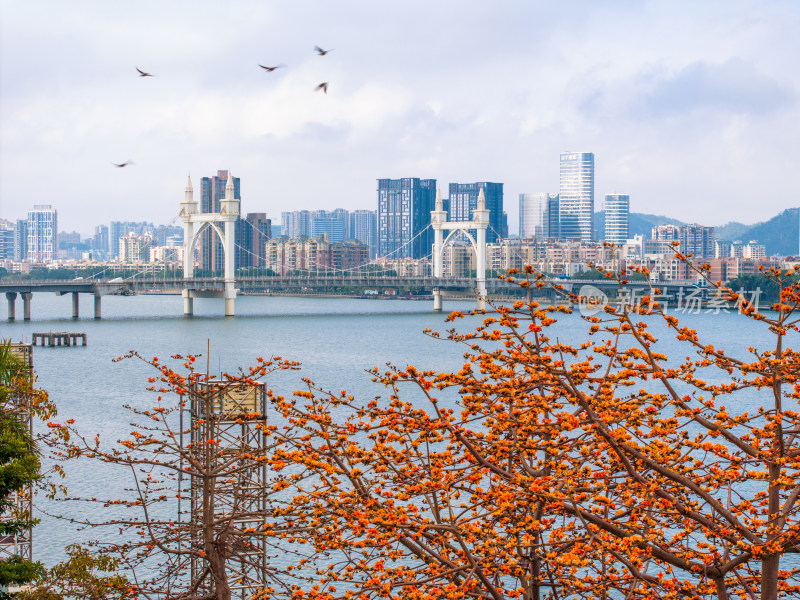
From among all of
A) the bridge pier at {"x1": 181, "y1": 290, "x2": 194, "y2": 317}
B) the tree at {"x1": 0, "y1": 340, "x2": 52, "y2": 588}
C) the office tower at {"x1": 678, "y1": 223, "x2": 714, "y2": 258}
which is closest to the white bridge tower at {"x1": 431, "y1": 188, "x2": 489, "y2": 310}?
the bridge pier at {"x1": 181, "y1": 290, "x2": 194, "y2": 317}

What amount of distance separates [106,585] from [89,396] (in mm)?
24290

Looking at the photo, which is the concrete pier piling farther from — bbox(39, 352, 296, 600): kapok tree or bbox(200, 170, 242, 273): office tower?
bbox(200, 170, 242, 273): office tower

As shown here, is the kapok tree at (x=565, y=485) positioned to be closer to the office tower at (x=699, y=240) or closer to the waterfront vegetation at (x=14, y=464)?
the waterfront vegetation at (x=14, y=464)

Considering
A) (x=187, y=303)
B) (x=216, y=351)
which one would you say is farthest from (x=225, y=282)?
(x=216, y=351)

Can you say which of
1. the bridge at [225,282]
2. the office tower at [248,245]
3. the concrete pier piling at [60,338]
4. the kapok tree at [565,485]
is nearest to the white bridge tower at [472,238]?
the bridge at [225,282]

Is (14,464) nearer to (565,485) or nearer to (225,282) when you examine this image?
(565,485)

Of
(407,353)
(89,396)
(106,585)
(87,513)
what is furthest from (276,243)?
(106,585)

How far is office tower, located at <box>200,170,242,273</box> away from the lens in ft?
541

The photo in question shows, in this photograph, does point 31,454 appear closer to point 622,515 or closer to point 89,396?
point 622,515

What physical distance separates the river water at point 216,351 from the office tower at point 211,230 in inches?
3614

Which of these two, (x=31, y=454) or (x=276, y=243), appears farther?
(x=276, y=243)

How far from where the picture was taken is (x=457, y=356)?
45.6m

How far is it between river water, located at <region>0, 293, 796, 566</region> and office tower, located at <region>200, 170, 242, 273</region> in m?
91.8

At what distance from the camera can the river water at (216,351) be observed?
23469mm
